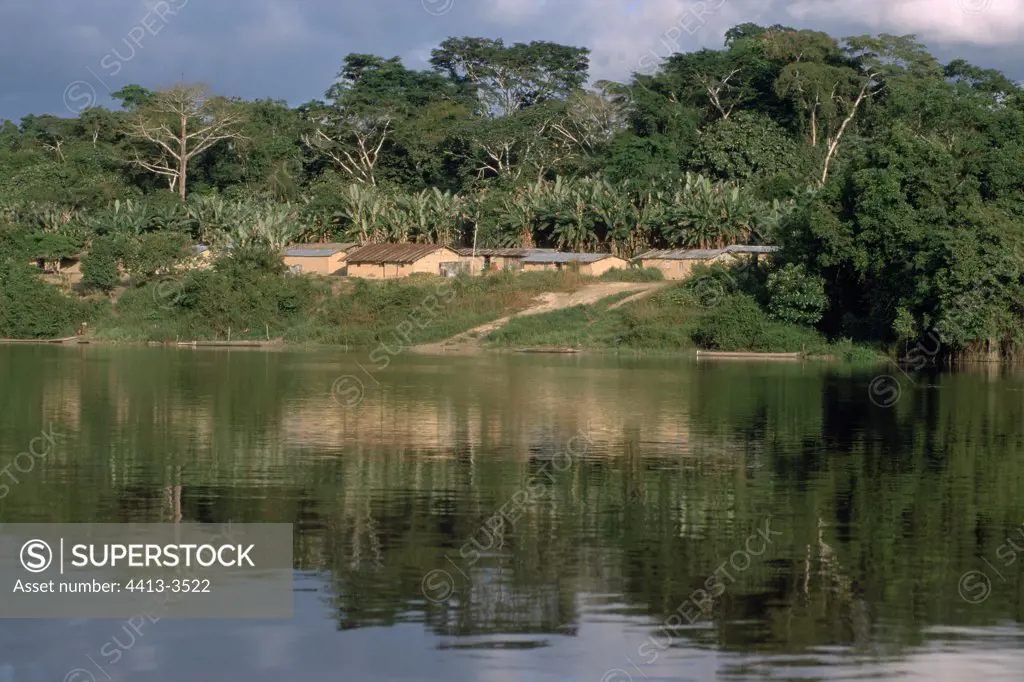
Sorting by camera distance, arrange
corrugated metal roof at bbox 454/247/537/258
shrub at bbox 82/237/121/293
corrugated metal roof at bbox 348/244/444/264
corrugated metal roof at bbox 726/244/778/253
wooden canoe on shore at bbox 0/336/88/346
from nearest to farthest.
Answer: corrugated metal roof at bbox 726/244/778/253, wooden canoe on shore at bbox 0/336/88/346, shrub at bbox 82/237/121/293, corrugated metal roof at bbox 348/244/444/264, corrugated metal roof at bbox 454/247/537/258

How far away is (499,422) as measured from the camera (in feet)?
80.0

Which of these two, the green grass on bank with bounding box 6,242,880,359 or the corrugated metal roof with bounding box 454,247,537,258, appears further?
the corrugated metal roof with bounding box 454,247,537,258

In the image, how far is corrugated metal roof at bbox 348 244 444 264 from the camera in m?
57.8

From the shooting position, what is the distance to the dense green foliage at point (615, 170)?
142 ft

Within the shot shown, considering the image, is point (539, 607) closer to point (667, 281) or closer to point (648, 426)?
point (648, 426)

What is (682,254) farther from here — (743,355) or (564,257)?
(743,355)

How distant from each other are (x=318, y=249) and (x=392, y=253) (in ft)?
14.8

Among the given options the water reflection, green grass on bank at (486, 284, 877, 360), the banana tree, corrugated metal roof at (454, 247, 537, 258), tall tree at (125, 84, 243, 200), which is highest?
tall tree at (125, 84, 243, 200)

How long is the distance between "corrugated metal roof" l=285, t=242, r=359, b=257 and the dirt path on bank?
11.4m

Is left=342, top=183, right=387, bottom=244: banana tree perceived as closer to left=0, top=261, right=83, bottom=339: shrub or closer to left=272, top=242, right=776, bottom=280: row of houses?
left=272, top=242, right=776, bottom=280: row of houses

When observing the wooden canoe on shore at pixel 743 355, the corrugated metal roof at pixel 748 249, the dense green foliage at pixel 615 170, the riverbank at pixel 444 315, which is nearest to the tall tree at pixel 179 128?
the dense green foliage at pixel 615 170

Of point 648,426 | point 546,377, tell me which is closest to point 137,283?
point 546,377

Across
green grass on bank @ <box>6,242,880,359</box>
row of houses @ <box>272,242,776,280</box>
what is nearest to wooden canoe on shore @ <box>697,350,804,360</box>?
green grass on bank @ <box>6,242,880,359</box>

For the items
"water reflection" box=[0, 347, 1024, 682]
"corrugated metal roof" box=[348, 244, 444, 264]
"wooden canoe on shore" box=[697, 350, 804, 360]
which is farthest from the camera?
"corrugated metal roof" box=[348, 244, 444, 264]
